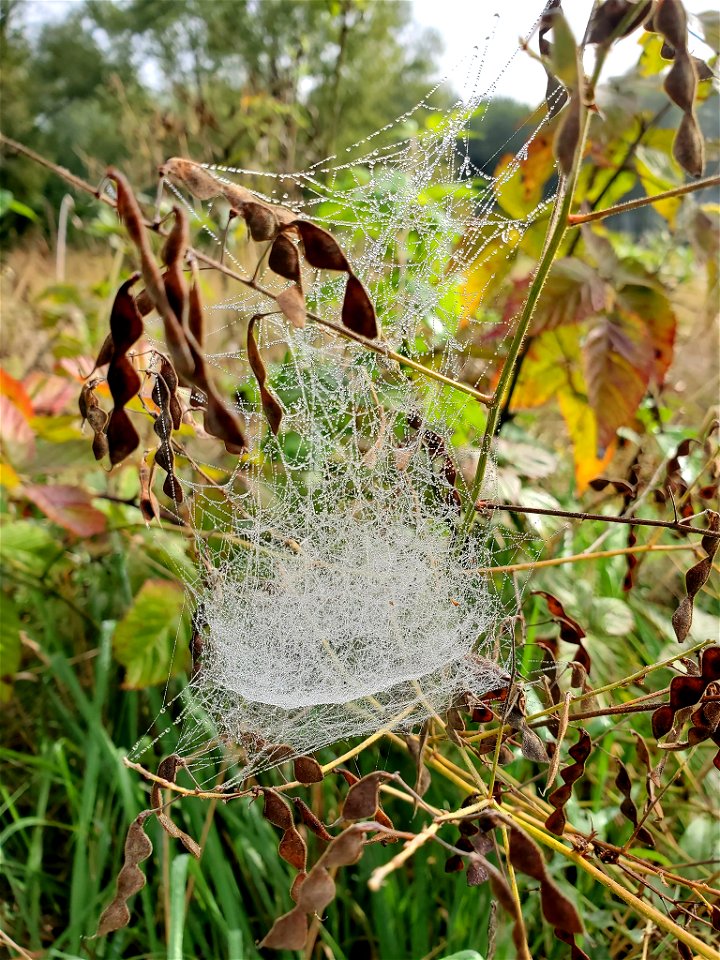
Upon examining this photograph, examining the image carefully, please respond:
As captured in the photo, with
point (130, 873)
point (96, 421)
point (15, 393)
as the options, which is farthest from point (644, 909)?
point (15, 393)

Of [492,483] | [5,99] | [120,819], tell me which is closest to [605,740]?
[492,483]

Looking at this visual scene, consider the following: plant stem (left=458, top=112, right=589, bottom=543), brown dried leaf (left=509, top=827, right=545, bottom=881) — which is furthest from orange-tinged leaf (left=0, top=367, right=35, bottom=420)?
brown dried leaf (left=509, top=827, right=545, bottom=881)

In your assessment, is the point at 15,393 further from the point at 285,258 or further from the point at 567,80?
the point at 567,80

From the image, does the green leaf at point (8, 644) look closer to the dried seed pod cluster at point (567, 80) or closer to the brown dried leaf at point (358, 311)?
the brown dried leaf at point (358, 311)

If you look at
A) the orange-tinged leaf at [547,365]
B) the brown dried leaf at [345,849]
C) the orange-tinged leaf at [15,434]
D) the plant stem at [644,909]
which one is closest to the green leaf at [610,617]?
the orange-tinged leaf at [547,365]

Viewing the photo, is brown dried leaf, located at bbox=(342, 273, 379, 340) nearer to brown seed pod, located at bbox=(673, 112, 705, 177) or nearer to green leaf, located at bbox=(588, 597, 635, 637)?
brown seed pod, located at bbox=(673, 112, 705, 177)
